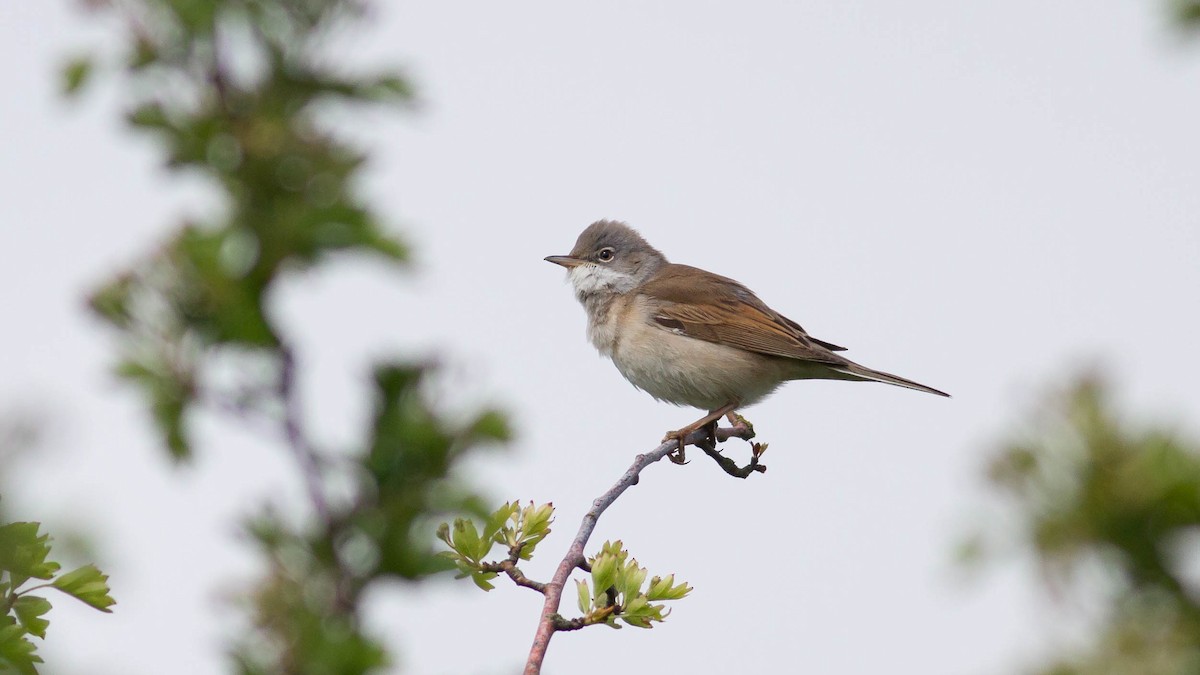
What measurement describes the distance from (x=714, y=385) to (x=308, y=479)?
4.65 meters

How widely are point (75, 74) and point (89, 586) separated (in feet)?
6.94

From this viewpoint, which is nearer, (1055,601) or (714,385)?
(1055,601)

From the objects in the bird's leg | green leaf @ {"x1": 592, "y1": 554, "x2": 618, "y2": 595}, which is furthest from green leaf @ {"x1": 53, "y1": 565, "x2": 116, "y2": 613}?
the bird's leg

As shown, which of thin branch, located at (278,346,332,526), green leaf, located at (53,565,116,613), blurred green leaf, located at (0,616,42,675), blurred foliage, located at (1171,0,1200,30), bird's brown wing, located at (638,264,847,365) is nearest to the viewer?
blurred green leaf, located at (0,616,42,675)

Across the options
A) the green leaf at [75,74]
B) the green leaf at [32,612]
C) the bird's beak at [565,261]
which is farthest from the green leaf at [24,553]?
the bird's beak at [565,261]

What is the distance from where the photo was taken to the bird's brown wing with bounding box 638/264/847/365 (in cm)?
736

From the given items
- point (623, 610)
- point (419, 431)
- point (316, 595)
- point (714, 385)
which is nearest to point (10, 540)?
point (316, 595)

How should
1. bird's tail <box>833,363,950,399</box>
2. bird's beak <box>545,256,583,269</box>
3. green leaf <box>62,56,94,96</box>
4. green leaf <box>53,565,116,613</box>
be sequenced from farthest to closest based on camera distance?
bird's beak <box>545,256,583,269</box>, bird's tail <box>833,363,950,399</box>, green leaf <box>62,56,94,96</box>, green leaf <box>53,565,116,613</box>

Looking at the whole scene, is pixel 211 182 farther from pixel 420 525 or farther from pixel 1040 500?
pixel 1040 500

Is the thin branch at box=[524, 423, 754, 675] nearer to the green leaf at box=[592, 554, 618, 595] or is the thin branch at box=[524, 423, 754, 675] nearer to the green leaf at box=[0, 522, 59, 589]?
the green leaf at box=[592, 554, 618, 595]

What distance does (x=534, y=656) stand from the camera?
7.41ft

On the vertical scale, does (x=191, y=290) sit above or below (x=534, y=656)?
above

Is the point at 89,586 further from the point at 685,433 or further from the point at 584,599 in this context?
the point at 685,433

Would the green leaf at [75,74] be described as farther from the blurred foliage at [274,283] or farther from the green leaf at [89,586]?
the green leaf at [89,586]
